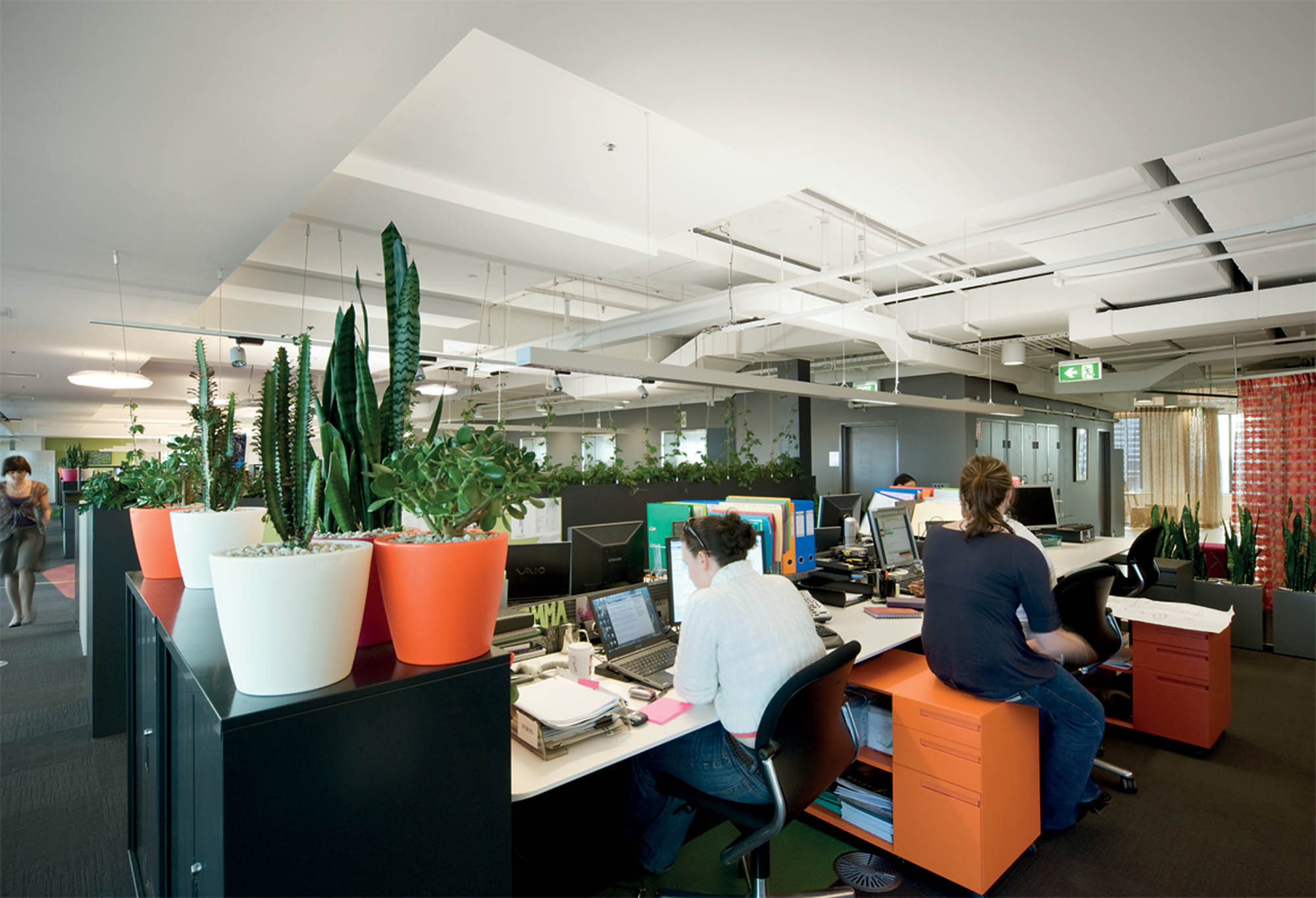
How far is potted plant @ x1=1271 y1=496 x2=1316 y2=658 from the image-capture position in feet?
17.3

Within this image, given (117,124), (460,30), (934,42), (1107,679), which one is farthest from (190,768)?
(1107,679)

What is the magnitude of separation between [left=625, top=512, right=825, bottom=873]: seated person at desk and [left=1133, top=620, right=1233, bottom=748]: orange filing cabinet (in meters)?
2.68

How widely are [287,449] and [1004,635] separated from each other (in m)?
2.44

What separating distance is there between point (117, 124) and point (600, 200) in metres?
2.21

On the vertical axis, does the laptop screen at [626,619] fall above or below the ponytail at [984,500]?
below

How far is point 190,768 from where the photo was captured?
1.33 metres

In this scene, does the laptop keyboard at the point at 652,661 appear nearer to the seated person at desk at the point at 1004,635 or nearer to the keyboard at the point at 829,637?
the keyboard at the point at 829,637

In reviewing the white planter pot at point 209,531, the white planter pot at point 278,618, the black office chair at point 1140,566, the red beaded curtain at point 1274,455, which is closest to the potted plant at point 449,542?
the white planter pot at point 278,618

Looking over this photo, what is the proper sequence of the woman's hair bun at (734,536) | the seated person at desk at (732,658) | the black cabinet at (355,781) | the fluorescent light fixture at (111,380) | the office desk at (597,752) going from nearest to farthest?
the black cabinet at (355,781) < the office desk at (597,752) < the seated person at desk at (732,658) < the woman's hair bun at (734,536) < the fluorescent light fixture at (111,380)

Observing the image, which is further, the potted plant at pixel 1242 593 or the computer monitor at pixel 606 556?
the potted plant at pixel 1242 593

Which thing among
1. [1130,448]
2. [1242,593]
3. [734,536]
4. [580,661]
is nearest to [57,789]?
[580,661]

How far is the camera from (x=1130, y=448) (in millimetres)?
13617

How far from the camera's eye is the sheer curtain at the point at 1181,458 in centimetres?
1320

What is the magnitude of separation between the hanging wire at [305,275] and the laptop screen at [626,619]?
333cm
